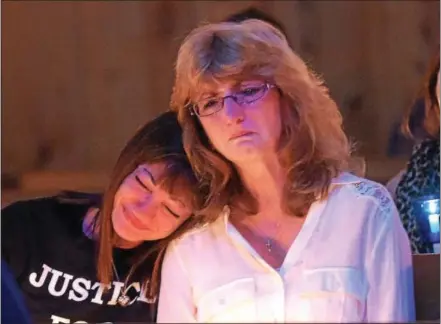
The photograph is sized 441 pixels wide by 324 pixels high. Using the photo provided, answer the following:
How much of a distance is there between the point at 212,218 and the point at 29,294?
248mm

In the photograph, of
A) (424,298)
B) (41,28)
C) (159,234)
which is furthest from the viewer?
(41,28)

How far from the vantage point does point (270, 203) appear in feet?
2.84

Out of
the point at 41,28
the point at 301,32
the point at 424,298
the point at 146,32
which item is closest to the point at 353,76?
the point at 301,32

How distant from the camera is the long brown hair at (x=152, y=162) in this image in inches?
35.1

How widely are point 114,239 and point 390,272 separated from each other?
0.31 metres

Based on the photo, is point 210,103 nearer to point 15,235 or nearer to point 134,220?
point 134,220

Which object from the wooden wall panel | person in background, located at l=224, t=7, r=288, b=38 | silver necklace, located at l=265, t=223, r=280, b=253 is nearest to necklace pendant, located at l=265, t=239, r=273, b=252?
silver necklace, located at l=265, t=223, r=280, b=253

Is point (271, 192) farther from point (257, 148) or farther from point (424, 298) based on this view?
point (424, 298)

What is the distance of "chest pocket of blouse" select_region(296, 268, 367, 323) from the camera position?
76 centimetres

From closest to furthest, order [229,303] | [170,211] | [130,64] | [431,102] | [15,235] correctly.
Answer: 1. [229,303]
2. [170,211]
3. [15,235]
4. [431,102]
5. [130,64]

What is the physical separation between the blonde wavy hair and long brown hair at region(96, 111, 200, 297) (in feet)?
0.06

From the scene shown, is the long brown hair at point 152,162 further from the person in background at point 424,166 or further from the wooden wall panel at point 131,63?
the wooden wall panel at point 131,63

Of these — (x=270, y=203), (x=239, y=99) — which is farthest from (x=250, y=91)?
(x=270, y=203)

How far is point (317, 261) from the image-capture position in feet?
2.64
